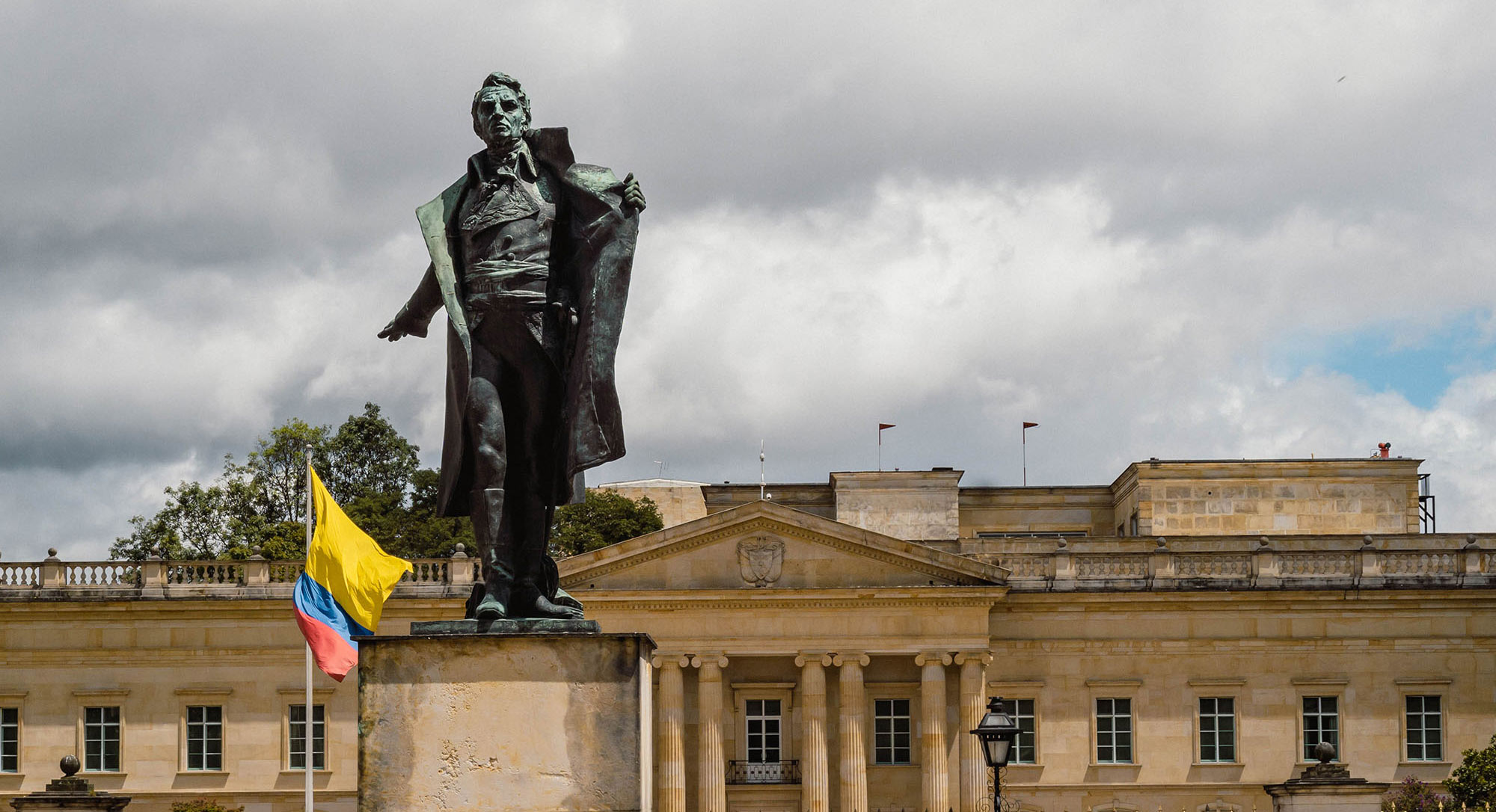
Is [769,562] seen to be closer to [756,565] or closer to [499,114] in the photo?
[756,565]

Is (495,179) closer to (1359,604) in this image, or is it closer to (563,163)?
(563,163)

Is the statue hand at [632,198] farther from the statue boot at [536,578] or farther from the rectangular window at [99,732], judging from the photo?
the rectangular window at [99,732]

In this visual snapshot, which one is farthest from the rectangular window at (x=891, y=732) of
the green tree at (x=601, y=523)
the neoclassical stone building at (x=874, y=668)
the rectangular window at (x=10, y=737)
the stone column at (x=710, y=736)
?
the rectangular window at (x=10, y=737)

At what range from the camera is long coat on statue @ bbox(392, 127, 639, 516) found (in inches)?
325

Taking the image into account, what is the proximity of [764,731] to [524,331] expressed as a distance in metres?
48.2

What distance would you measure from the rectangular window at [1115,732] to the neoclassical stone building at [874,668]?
7cm

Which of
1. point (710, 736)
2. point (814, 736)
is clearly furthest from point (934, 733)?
point (710, 736)

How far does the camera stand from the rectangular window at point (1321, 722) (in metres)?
54.8

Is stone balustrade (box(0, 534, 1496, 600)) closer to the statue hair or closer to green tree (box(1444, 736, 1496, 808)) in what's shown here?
green tree (box(1444, 736, 1496, 808))

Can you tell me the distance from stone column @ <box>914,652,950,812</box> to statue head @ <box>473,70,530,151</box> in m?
46.3

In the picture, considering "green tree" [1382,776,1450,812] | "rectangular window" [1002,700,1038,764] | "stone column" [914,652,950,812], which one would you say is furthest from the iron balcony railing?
"green tree" [1382,776,1450,812]

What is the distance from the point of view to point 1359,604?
54.9m

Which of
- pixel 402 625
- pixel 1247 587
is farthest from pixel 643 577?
pixel 1247 587

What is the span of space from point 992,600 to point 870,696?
14.4 feet
